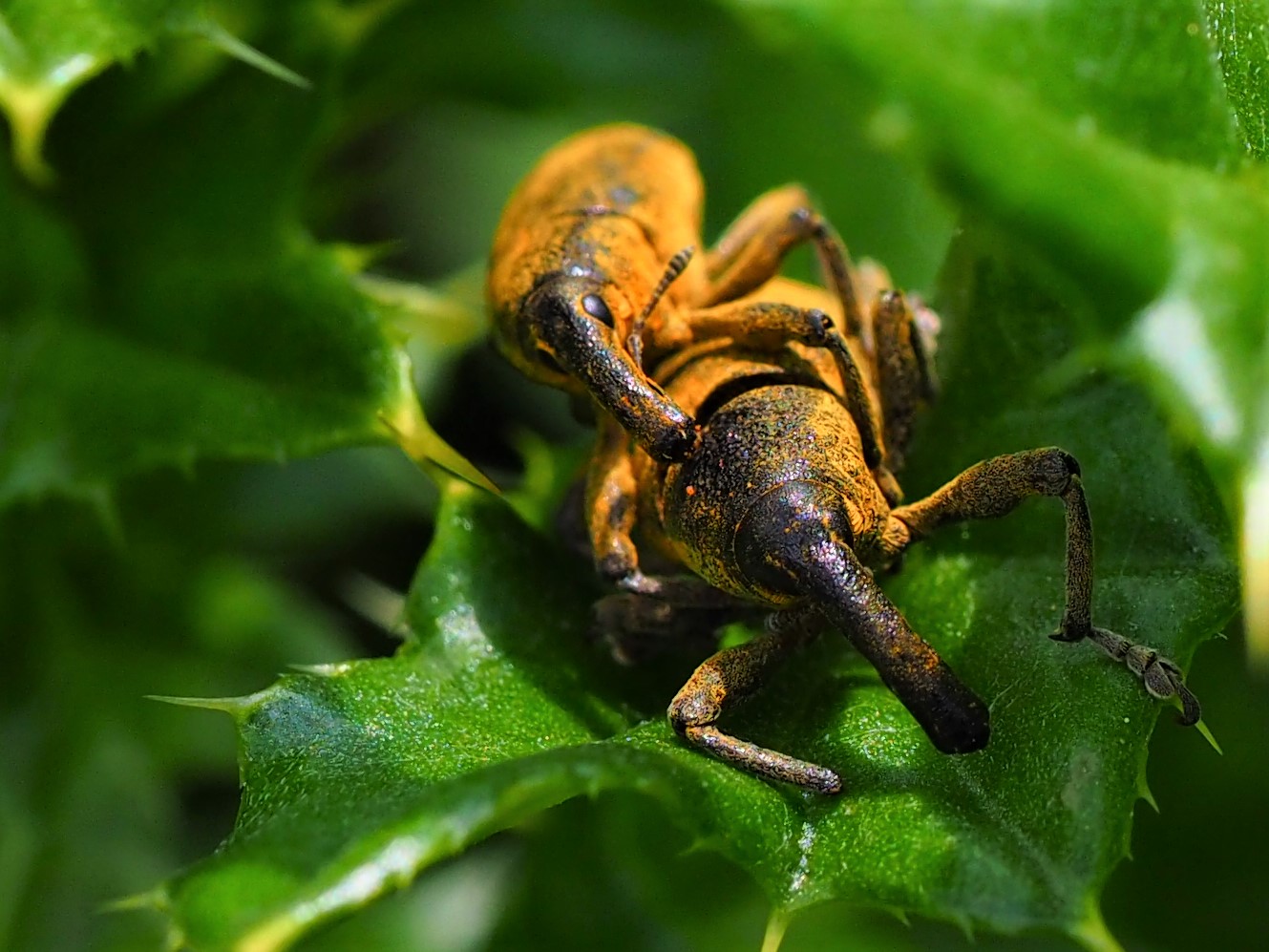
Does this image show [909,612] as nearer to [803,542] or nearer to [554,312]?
[803,542]

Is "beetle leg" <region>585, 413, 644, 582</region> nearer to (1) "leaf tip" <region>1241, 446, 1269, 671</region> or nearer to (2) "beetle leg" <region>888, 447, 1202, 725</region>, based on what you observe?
(2) "beetle leg" <region>888, 447, 1202, 725</region>

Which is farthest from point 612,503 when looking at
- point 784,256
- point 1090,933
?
point 1090,933

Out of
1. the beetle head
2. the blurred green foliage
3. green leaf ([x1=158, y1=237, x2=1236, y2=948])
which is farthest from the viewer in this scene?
the beetle head

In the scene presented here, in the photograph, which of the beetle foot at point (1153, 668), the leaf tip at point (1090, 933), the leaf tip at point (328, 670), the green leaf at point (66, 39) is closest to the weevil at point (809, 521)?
→ the beetle foot at point (1153, 668)

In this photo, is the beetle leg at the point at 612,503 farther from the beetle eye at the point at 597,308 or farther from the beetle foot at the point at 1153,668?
the beetle foot at the point at 1153,668

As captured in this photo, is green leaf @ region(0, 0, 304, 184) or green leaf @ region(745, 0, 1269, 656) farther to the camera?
green leaf @ region(0, 0, 304, 184)

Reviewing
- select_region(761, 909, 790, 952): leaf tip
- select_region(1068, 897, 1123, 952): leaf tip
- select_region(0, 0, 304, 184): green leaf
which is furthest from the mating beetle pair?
select_region(0, 0, 304, 184): green leaf

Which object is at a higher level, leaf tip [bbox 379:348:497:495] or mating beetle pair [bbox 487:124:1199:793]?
mating beetle pair [bbox 487:124:1199:793]
